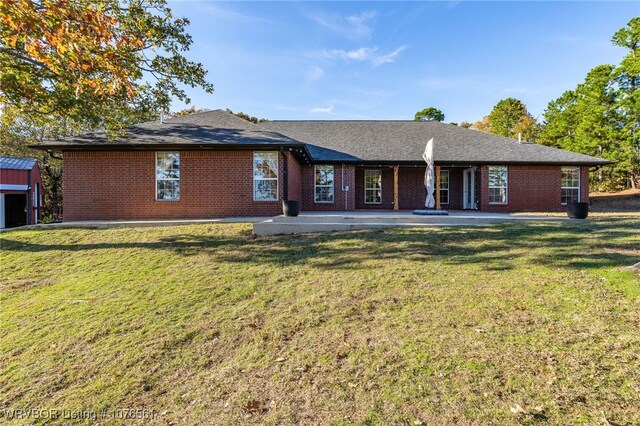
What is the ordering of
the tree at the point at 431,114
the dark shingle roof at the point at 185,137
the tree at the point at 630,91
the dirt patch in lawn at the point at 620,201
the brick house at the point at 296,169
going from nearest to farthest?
1. the dark shingle roof at the point at 185,137
2. the brick house at the point at 296,169
3. the dirt patch in lawn at the point at 620,201
4. the tree at the point at 630,91
5. the tree at the point at 431,114

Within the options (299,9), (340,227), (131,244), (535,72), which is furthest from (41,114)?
(535,72)

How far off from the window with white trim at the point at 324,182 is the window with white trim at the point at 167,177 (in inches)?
257

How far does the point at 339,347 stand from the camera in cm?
358

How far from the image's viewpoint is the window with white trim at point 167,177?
12.0 m

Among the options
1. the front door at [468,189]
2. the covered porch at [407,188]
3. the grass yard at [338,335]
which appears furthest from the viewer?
the covered porch at [407,188]

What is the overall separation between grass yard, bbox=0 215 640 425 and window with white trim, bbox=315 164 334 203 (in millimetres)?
8452

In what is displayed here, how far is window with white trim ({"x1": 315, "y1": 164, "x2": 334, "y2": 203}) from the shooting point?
622 inches

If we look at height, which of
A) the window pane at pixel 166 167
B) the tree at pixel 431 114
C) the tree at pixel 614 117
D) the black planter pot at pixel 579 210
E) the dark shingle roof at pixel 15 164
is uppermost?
the tree at pixel 431 114

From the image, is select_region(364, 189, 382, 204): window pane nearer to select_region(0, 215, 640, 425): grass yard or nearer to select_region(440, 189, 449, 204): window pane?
select_region(440, 189, 449, 204): window pane

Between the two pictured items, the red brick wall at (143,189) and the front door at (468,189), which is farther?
the front door at (468,189)

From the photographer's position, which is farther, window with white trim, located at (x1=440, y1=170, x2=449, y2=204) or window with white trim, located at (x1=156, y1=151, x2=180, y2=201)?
window with white trim, located at (x1=440, y1=170, x2=449, y2=204)

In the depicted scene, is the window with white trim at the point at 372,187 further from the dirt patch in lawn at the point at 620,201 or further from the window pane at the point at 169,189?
the dirt patch in lawn at the point at 620,201

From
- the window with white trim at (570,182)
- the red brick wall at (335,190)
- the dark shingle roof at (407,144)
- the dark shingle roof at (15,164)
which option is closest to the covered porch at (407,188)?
the dark shingle roof at (407,144)

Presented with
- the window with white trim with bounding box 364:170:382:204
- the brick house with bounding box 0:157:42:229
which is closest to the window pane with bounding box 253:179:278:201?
the window with white trim with bounding box 364:170:382:204
